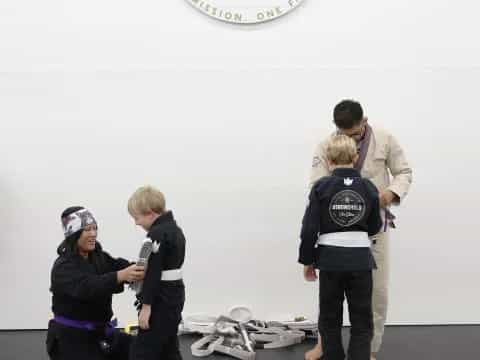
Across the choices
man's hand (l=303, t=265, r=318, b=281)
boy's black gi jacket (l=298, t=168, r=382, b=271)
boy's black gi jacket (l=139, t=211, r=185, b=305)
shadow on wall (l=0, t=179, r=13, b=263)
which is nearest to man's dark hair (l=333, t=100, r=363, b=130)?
boy's black gi jacket (l=298, t=168, r=382, b=271)

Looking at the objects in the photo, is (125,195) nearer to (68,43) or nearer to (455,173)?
(68,43)

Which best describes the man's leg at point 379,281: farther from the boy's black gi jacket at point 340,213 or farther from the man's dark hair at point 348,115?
the man's dark hair at point 348,115

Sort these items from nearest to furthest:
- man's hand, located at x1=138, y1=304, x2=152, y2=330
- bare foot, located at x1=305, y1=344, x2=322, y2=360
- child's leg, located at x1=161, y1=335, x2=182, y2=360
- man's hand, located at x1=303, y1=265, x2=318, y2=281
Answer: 1. man's hand, located at x1=138, y1=304, x2=152, y2=330
2. child's leg, located at x1=161, y1=335, x2=182, y2=360
3. man's hand, located at x1=303, y1=265, x2=318, y2=281
4. bare foot, located at x1=305, y1=344, x2=322, y2=360

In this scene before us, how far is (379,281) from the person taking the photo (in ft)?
8.94

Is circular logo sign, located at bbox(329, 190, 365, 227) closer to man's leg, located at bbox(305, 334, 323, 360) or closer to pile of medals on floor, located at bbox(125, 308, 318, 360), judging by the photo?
man's leg, located at bbox(305, 334, 323, 360)

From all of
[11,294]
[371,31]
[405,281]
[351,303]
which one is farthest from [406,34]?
[11,294]

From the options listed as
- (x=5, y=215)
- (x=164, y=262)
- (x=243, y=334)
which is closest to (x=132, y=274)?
(x=164, y=262)

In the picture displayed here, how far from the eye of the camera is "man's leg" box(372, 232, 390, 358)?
2719 millimetres

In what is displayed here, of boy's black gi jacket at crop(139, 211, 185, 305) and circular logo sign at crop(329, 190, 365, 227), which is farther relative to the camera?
circular logo sign at crop(329, 190, 365, 227)

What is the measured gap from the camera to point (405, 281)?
3465 mm

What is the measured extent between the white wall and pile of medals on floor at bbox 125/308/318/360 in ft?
0.36

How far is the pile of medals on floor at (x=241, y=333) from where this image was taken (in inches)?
117

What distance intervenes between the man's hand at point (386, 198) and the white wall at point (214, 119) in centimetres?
81

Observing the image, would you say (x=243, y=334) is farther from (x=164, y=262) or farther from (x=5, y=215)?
(x=5, y=215)
